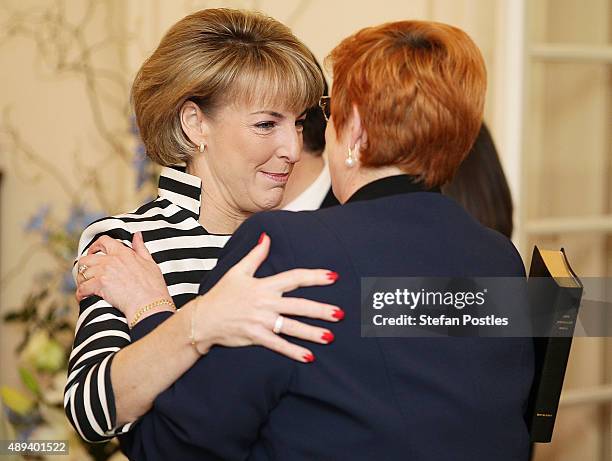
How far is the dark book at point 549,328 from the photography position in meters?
1.32

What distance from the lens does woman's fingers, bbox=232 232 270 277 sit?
3.92 feet

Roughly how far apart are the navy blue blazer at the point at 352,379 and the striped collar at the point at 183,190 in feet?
1.21

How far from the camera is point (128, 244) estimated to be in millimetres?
1546

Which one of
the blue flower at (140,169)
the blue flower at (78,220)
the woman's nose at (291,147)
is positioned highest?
the woman's nose at (291,147)

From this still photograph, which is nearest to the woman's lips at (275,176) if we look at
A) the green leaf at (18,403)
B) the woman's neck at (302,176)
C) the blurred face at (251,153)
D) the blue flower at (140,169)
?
the blurred face at (251,153)

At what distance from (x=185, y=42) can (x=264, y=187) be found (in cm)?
30

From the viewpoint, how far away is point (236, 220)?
169 centimetres

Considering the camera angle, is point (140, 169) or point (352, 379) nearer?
point (352, 379)

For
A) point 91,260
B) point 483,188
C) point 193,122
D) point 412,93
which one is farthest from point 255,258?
point 483,188

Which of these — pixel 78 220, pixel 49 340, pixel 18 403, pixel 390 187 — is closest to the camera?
pixel 390 187

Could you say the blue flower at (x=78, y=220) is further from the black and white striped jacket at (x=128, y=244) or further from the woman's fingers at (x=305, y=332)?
the woman's fingers at (x=305, y=332)

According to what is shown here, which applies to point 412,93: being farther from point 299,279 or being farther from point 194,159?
point 194,159

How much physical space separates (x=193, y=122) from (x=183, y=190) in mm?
130

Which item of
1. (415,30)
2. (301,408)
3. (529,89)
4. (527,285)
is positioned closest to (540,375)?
(527,285)
